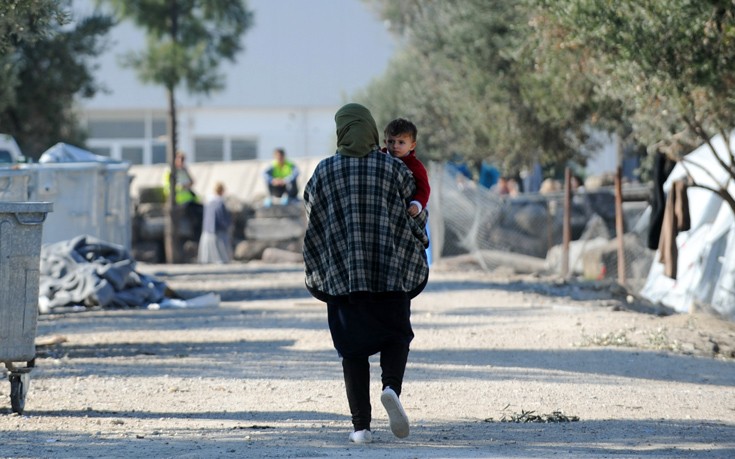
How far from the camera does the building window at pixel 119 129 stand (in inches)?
1837

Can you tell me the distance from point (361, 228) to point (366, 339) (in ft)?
1.84

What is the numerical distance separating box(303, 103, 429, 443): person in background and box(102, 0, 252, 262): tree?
20015 mm

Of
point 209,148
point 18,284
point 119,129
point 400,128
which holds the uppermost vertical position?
point 119,129

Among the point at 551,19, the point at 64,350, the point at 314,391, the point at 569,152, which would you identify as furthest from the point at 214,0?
the point at 314,391

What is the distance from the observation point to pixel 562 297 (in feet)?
55.5

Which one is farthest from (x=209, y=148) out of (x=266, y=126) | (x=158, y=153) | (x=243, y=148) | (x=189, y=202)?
(x=189, y=202)

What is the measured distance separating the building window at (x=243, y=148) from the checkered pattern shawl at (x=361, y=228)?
39333mm

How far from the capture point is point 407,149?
23.0 feet

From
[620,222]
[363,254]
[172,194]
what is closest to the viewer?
[363,254]

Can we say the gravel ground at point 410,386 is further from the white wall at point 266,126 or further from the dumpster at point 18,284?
the white wall at point 266,126

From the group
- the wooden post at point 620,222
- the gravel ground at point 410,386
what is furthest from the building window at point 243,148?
the gravel ground at point 410,386

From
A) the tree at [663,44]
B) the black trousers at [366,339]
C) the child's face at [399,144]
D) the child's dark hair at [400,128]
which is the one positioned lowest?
the black trousers at [366,339]

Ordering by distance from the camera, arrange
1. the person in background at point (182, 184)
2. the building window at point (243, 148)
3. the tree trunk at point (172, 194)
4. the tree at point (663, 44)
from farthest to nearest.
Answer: the building window at point (243, 148) → the person in background at point (182, 184) → the tree trunk at point (172, 194) → the tree at point (663, 44)

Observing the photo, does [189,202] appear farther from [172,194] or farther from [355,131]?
[355,131]
